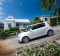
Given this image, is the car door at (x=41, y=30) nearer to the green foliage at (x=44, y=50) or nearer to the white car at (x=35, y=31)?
the white car at (x=35, y=31)

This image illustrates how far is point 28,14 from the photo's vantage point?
124 inches

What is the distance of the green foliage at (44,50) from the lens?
3.12 m

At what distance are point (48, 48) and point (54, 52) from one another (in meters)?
0.15

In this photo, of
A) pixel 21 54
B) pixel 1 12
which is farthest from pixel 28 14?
pixel 21 54

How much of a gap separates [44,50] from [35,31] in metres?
0.44

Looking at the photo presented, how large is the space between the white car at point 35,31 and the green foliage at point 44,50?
0.21m

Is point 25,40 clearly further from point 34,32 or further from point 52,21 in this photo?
point 52,21

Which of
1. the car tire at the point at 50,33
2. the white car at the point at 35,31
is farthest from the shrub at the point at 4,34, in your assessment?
the car tire at the point at 50,33

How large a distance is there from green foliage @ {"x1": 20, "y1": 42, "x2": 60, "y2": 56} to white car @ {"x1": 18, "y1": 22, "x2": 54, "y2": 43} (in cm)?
21

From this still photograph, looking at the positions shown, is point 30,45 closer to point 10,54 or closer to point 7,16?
point 10,54

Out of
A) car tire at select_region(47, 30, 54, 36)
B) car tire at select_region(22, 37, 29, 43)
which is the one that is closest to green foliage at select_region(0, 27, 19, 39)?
car tire at select_region(22, 37, 29, 43)

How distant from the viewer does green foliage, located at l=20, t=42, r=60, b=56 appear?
312 centimetres

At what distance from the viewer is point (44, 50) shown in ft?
10.5

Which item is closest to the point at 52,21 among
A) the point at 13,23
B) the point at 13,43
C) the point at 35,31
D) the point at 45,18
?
the point at 45,18
